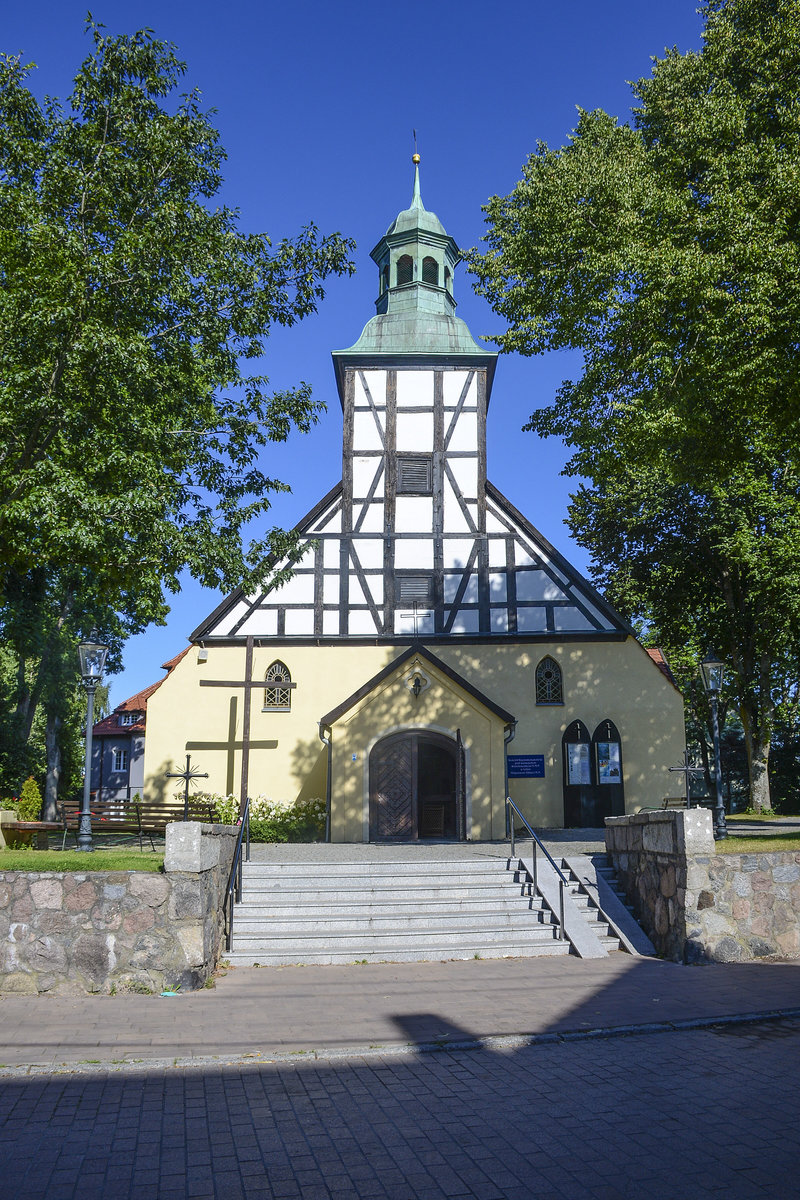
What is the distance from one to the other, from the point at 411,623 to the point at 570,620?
398cm

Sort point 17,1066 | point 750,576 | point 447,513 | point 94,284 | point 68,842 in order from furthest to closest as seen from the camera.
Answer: point 750,576 < point 447,513 < point 68,842 < point 94,284 < point 17,1066

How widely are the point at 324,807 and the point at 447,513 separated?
813 centimetres

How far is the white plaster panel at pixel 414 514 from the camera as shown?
23750 millimetres

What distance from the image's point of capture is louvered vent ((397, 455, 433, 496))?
946 inches

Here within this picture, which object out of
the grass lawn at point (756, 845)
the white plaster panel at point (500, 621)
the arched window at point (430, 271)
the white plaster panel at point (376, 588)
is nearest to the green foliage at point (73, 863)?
the grass lawn at point (756, 845)

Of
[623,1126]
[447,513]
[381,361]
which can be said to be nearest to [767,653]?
[447,513]

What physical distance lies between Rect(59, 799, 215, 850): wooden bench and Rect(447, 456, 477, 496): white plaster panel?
10700 mm

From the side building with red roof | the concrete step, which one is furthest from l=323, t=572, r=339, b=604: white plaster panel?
the side building with red roof

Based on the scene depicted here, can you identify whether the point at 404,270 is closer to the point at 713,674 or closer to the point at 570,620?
the point at 570,620

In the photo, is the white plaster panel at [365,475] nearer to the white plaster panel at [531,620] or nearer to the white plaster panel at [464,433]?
the white plaster panel at [464,433]

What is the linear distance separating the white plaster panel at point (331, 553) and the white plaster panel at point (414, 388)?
4226 millimetres

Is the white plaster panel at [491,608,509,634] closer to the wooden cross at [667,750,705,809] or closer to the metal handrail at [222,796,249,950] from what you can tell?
the wooden cross at [667,750,705,809]

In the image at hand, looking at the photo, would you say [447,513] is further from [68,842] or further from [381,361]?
[68,842]

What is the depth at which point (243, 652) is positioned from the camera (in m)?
22.6
